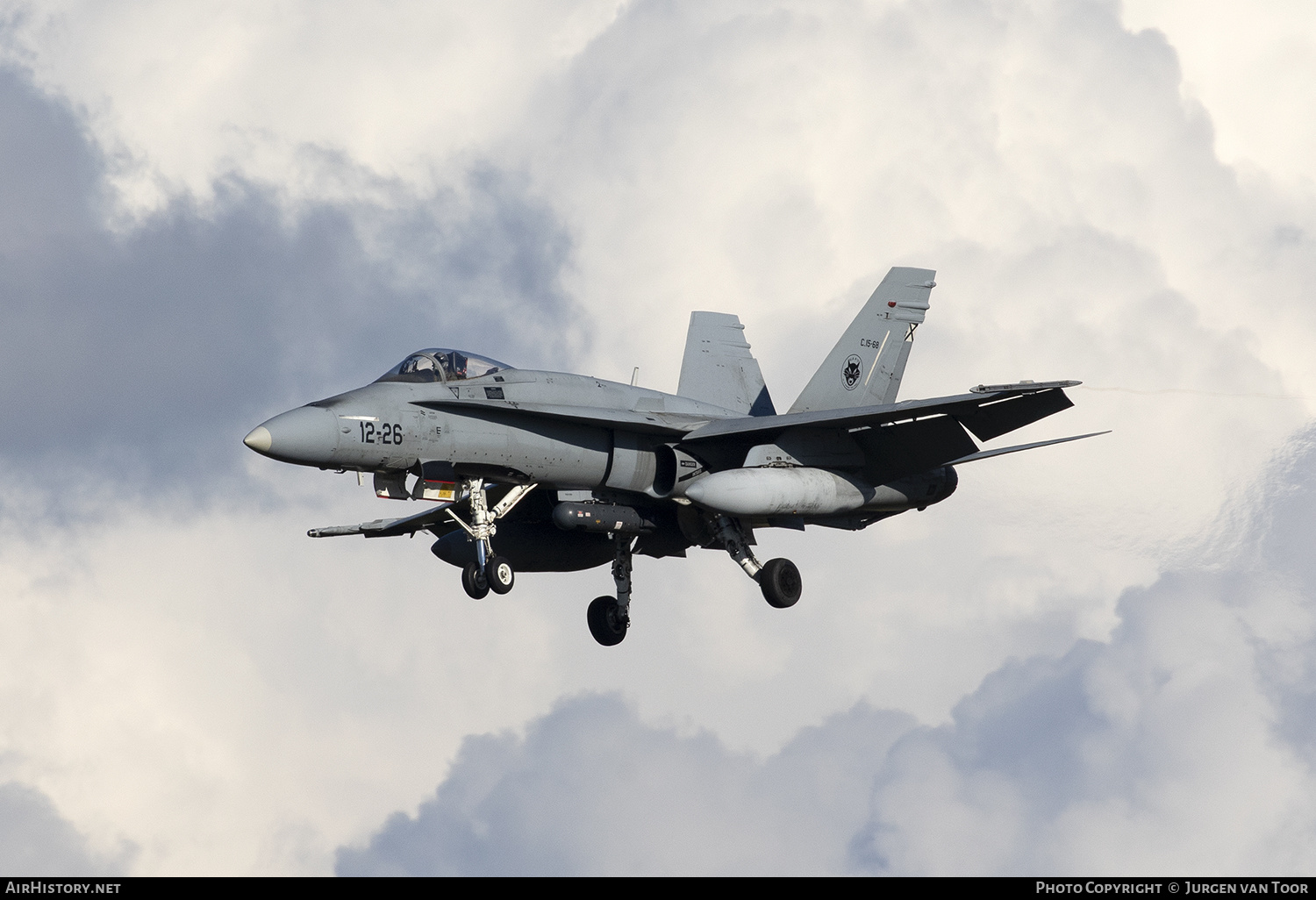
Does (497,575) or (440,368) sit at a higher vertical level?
(440,368)

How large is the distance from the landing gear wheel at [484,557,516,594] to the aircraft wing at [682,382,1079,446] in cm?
376

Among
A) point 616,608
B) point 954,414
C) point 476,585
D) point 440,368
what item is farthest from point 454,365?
point 954,414

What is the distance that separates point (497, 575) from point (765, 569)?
214 inches

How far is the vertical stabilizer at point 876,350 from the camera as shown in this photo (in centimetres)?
2875

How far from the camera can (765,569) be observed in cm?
2678

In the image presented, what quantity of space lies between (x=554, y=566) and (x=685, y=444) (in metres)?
3.93

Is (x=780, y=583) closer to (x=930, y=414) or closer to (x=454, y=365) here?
(x=930, y=414)

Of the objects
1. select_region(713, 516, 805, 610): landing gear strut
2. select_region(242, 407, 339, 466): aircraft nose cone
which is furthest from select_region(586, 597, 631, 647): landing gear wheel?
select_region(242, 407, 339, 466): aircraft nose cone

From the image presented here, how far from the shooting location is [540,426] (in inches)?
959

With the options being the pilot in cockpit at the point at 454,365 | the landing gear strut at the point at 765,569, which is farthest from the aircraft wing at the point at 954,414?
the pilot in cockpit at the point at 454,365

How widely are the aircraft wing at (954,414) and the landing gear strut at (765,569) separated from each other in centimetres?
199

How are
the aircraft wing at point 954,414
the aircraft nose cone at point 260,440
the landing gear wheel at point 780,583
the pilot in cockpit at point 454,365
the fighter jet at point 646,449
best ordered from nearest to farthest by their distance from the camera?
1. the aircraft nose cone at point 260,440
2. the fighter jet at point 646,449
3. the pilot in cockpit at point 454,365
4. the aircraft wing at point 954,414
5. the landing gear wheel at point 780,583

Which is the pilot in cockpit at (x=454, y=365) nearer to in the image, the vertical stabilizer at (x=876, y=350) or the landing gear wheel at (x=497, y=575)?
the landing gear wheel at (x=497, y=575)
